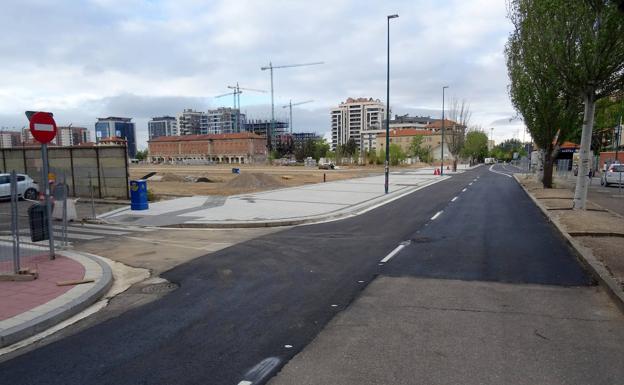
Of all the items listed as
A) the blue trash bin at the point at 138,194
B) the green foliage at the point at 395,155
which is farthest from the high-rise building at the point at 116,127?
the blue trash bin at the point at 138,194

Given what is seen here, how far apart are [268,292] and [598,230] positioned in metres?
8.90

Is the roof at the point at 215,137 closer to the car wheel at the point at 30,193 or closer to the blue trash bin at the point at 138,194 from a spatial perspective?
the car wheel at the point at 30,193

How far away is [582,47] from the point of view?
12820 millimetres

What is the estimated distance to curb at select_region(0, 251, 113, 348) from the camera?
5.00 m

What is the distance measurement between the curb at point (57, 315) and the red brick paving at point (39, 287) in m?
0.41

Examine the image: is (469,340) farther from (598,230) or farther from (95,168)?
(95,168)

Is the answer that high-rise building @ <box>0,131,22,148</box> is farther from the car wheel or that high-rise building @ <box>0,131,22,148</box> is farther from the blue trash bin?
the blue trash bin

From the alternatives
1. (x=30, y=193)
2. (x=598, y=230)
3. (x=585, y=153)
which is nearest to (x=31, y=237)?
(x=598, y=230)

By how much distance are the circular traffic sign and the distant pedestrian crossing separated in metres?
3.40

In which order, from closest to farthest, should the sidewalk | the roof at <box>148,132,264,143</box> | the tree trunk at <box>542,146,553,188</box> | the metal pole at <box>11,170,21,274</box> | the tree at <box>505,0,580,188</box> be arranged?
the metal pole at <box>11,170,21,274</box>
the sidewalk
the tree at <box>505,0,580,188</box>
the tree trunk at <box>542,146,553,188</box>
the roof at <box>148,132,264,143</box>

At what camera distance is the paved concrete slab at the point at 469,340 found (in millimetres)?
4004

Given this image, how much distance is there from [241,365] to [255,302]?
194 cm

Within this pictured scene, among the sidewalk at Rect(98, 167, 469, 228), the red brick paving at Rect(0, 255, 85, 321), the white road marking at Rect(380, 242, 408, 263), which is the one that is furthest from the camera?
the sidewalk at Rect(98, 167, 469, 228)

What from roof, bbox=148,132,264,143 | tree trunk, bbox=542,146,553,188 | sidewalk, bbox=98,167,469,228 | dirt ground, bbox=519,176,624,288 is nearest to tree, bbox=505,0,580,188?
tree trunk, bbox=542,146,553,188
